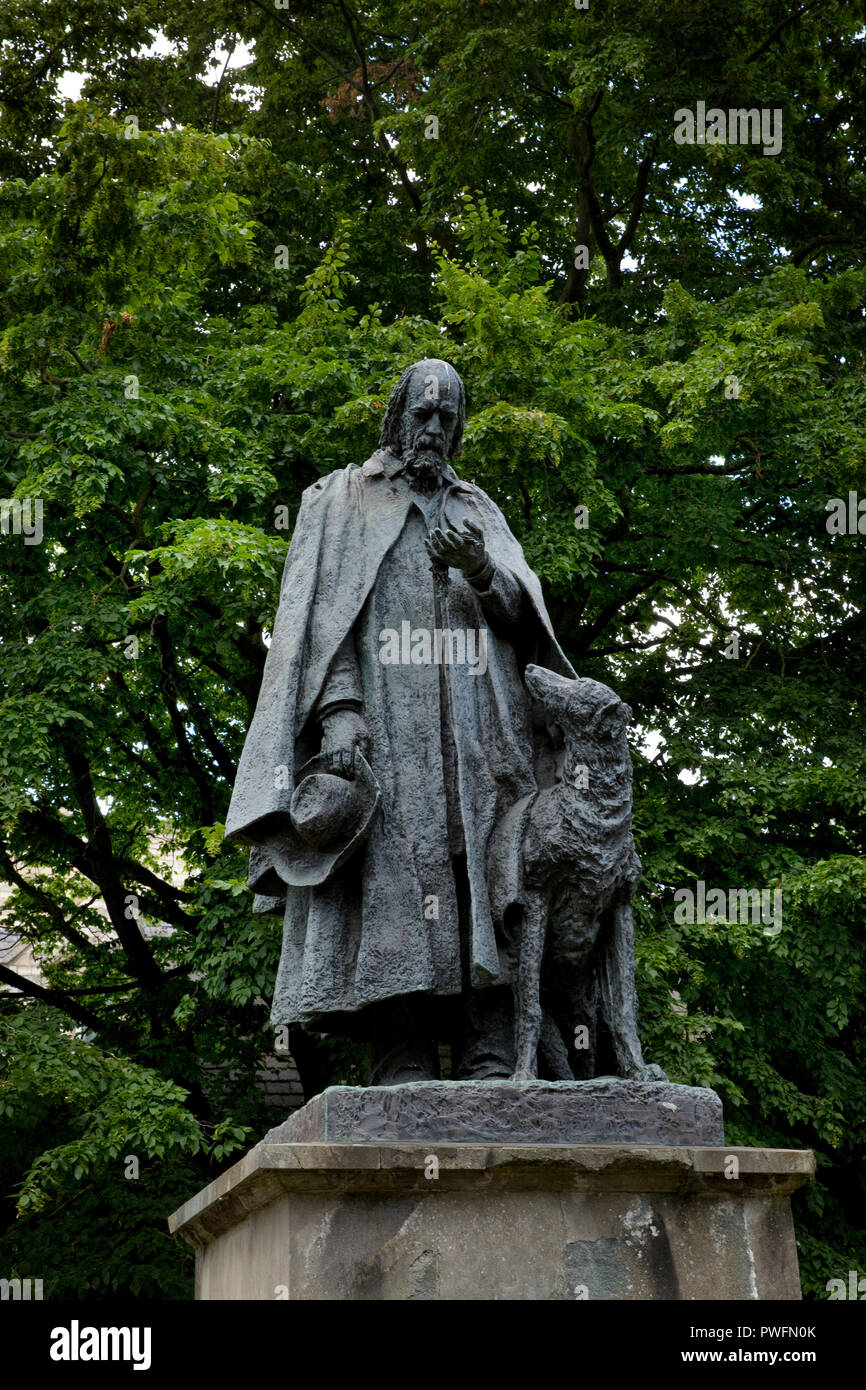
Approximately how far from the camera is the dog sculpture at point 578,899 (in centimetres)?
531

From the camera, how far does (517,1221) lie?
467cm

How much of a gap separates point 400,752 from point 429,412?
56.6 inches

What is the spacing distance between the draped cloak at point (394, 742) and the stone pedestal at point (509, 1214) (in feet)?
1.96

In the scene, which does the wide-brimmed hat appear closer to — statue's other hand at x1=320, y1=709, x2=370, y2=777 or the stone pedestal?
statue's other hand at x1=320, y1=709, x2=370, y2=777

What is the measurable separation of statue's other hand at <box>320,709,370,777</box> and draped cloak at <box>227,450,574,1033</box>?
7 cm

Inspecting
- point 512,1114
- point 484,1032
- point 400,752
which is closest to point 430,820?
point 400,752

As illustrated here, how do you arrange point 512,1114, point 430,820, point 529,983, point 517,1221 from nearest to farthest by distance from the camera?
1. point 517,1221
2. point 512,1114
3. point 529,983
4. point 430,820

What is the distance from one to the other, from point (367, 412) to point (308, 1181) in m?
8.52

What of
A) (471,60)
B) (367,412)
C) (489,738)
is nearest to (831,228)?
(471,60)

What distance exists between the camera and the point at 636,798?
43.0ft

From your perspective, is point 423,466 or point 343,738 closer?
point 343,738

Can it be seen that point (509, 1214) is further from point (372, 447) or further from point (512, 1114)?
point (372, 447)

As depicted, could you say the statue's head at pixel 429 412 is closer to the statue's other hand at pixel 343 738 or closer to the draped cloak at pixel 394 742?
the draped cloak at pixel 394 742

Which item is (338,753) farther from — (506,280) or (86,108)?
(506,280)
